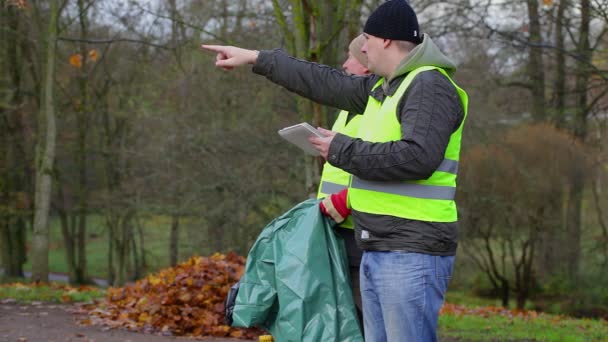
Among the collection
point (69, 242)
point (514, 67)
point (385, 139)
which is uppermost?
point (514, 67)

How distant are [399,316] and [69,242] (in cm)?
2286

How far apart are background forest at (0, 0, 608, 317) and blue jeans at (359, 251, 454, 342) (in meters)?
10.1

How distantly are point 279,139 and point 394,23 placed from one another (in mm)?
13184

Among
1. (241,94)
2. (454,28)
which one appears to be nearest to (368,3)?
(454,28)

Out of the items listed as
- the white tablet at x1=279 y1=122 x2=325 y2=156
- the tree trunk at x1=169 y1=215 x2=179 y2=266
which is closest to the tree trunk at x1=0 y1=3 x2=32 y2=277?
the tree trunk at x1=169 y1=215 x2=179 y2=266

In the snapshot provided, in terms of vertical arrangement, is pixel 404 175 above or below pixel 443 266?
above

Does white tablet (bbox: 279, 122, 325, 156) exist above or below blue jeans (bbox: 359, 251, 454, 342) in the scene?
above

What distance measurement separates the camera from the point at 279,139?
16062mm

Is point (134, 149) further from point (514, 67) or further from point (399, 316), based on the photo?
point (399, 316)

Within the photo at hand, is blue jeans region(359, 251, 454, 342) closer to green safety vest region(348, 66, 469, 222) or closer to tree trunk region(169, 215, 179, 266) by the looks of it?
green safety vest region(348, 66, 469, 222)

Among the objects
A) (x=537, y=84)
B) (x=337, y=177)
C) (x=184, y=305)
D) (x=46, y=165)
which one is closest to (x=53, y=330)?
(x=184, y=305)

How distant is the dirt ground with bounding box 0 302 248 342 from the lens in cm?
649

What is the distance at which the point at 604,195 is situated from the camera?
16.7 meters

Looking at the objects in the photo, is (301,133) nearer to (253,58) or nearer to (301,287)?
(253,58)
